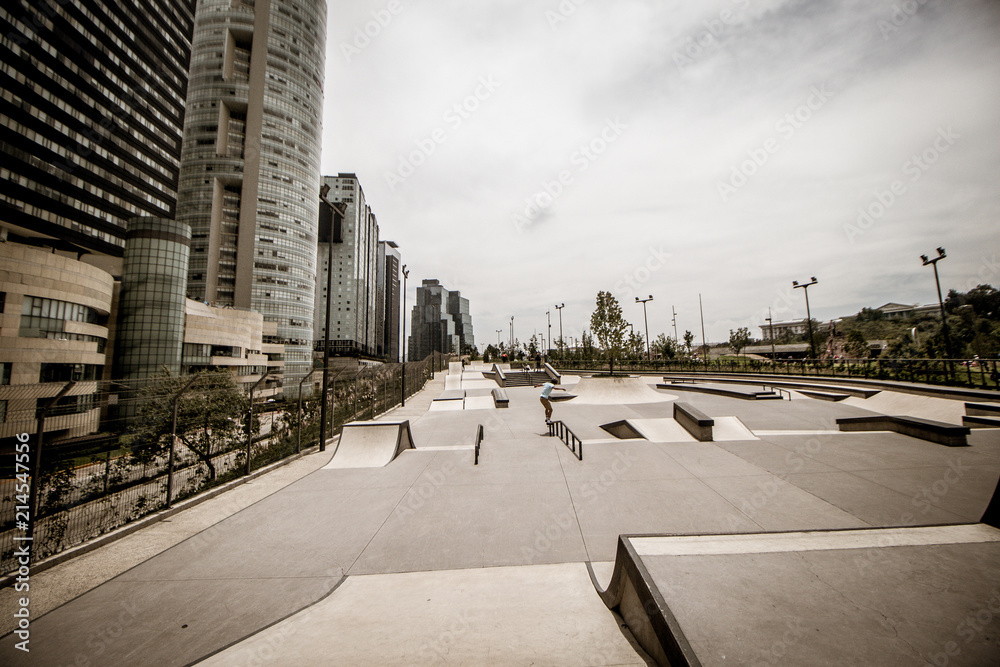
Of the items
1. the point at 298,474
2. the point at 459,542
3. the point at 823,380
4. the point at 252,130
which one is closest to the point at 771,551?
the point at 459,542

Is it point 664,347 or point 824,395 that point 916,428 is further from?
point 664,347

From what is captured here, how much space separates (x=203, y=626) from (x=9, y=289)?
46.1 meters

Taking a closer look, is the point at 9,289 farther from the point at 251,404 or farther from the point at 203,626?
the point at 203,626

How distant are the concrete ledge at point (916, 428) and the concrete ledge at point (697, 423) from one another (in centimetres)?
406

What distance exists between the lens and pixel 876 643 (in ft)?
8.50

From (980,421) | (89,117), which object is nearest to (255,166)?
(89,117)

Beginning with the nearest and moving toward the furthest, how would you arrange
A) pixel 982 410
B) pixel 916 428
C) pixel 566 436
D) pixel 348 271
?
pixel 916 428 < pixel 566 436 < pixel 982 410 < pixel 348 271

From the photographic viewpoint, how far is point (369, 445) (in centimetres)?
1025

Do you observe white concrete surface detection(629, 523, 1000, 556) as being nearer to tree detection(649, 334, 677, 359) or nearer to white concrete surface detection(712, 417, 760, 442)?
white concrete surface detection(712, 417, 760, 442)

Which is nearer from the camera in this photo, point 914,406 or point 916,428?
point 916,428

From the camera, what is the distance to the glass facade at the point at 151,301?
4694 cm

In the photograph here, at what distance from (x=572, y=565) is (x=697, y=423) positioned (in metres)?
7.43

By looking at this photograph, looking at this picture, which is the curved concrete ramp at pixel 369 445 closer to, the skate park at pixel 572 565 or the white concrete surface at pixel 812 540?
the skate park at pixel 572 565

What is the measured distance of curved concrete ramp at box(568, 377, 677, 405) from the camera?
19.5m
